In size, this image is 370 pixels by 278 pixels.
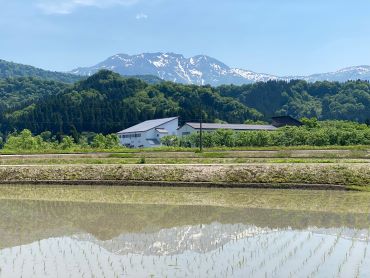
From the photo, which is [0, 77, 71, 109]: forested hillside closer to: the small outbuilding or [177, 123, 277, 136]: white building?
[177, 123, 277, 136]: white building

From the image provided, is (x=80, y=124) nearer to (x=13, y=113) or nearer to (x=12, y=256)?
(x=13, y=113)

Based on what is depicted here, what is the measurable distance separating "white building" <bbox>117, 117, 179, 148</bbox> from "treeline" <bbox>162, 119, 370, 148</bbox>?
37.1ft

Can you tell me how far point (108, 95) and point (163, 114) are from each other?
86.5 ft

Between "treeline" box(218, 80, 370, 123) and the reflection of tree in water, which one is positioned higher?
"treeline" box(218, 80, 370, 123)

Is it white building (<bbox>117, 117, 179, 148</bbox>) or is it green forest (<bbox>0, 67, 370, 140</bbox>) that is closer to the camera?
white building (<bbox>117, 117, 179, 148</bbox>)

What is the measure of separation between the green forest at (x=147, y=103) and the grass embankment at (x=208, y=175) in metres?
63.5

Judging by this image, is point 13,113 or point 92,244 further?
point 13,113

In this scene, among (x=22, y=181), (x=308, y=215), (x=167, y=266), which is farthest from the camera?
(x=22, y=181)

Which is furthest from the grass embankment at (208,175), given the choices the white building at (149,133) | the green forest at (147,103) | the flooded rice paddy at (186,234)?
the green forest at (147,103)

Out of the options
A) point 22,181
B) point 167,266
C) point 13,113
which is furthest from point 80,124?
point 167,266

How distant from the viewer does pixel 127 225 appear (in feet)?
48.9

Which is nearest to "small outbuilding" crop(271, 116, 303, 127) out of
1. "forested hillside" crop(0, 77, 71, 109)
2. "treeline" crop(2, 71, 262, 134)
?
"treeline" crop(2, 71, 262, 134)

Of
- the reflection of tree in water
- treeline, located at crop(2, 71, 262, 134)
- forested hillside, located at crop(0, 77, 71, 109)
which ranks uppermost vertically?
forested hillside, located at crop(0, 77, 71, 109)

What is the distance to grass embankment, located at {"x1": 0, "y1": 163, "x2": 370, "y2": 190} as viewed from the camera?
23766 mm
